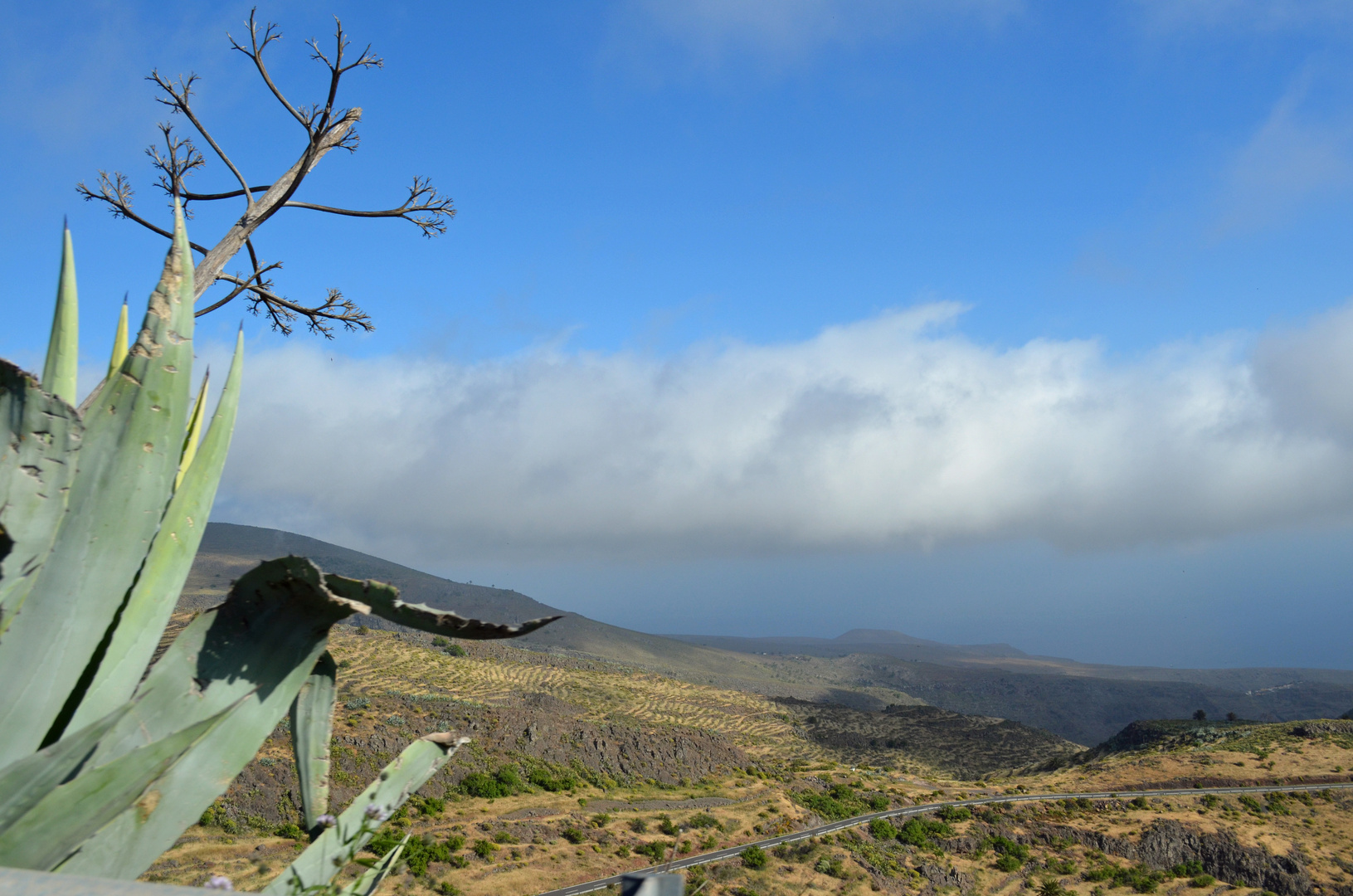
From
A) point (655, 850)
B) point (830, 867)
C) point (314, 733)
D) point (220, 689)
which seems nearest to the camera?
point (220, 689)

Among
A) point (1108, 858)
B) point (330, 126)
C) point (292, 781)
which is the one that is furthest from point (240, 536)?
point (330, 126)

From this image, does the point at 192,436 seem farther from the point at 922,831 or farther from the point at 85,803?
the point at 922,831

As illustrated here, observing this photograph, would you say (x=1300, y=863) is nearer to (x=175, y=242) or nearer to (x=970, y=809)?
(x=970, y=809)

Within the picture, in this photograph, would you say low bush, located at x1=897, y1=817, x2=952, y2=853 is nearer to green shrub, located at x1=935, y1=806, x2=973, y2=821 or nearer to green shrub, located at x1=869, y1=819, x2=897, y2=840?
green shrub, located at x1=869, y1=819, x2=897, y2=840

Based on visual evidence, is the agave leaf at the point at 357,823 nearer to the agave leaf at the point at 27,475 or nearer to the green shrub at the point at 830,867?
the agave leaf at the point at 27,475

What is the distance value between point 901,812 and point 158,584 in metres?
34.0

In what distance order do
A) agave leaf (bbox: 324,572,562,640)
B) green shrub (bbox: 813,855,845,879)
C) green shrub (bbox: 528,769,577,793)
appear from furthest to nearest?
green shrub (bbox: 528,769,577,793), green shrub (bbox: 813,855,845,879), agave leaf (bbox: 324,572,562,640)

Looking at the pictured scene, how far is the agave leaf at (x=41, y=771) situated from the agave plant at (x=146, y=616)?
0.18 m

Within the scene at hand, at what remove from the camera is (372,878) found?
2658 millimetres

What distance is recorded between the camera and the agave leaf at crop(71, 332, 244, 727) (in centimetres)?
234

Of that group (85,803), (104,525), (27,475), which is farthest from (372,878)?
(27,475)

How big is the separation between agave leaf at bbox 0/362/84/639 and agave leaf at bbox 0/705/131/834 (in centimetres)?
46

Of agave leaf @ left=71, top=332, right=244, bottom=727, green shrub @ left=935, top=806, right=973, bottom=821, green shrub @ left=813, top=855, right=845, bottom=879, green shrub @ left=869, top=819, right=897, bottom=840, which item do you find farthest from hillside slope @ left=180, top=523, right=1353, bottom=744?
agave leaf @ left=71, top=332, right=244, bottom=727

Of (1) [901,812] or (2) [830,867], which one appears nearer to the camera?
(2) [830,867]
